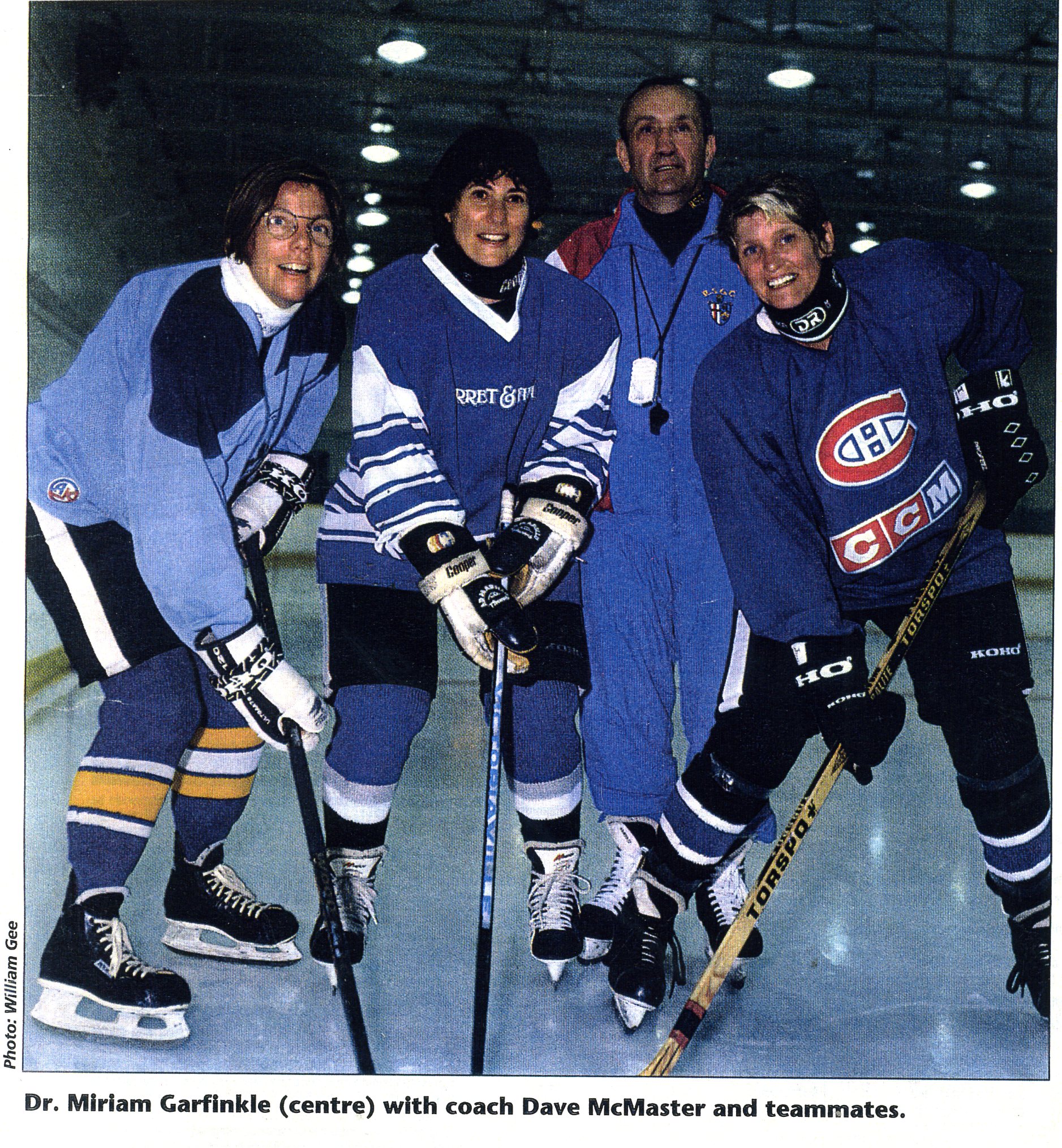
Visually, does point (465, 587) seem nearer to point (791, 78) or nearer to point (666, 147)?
point (666, 147)

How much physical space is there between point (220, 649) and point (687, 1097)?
101 cm

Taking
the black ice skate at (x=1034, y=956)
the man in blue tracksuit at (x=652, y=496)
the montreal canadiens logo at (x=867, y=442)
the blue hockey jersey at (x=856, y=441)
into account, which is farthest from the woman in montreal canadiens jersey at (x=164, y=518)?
the black ice skate at (x=1034, y=956)

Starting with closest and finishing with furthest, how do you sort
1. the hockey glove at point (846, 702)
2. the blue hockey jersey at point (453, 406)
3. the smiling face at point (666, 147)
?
the hockey glove at point (846, 702)
the blue hockey jersey at point (453, 406)
the smiling face at point (666, 147)

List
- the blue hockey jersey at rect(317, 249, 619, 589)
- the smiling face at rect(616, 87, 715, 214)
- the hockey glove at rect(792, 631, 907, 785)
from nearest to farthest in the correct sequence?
the hockey glove at rect(792, 631, 907, 785)
the blue hockey jersey at rect(317, 249, 619, 589)
the smiling face at rect(616, 87, 715, 214)

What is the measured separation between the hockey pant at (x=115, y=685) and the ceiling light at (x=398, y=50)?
3.08 feet

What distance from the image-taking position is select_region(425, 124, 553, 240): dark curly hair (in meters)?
1.89

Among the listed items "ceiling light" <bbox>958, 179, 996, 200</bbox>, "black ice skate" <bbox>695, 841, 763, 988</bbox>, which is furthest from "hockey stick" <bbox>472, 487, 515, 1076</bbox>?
"ceiling light" <bbox>958, 179, 996, 200</bbox>

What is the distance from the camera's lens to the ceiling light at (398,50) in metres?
2.00

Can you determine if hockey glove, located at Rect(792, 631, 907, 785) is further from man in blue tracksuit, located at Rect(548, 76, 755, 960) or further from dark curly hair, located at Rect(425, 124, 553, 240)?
dark curly hair, located at Rect(425, 124, 553, 240)

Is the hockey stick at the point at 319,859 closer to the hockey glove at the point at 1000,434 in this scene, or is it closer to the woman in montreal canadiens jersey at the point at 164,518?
the woman in montreal canadiens jersey at the point at 164,518

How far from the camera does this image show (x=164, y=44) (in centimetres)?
202

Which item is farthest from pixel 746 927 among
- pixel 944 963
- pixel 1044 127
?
pixel 1044 127

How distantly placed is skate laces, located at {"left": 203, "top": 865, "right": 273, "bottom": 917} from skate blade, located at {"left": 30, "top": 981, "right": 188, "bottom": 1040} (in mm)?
199

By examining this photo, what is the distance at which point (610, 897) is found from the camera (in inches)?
80.2
